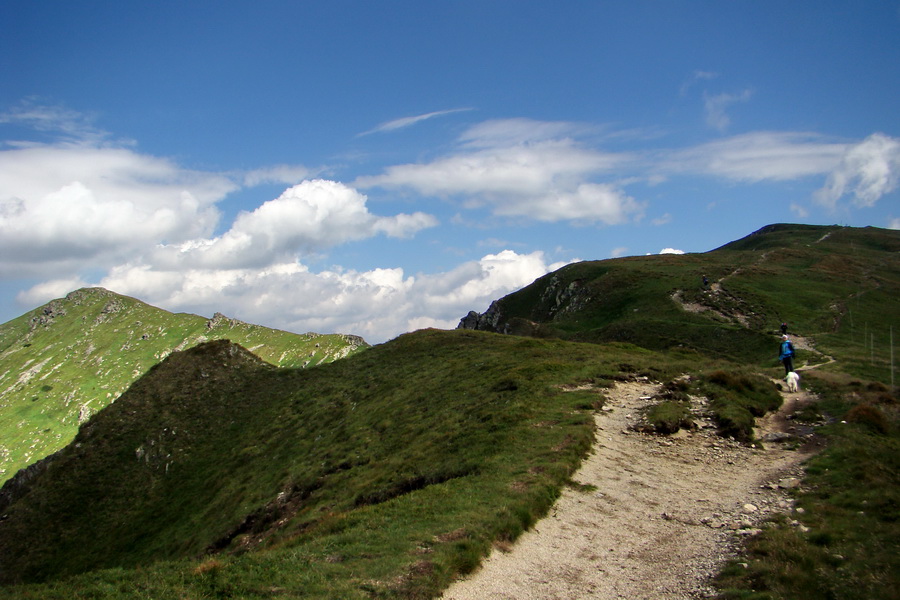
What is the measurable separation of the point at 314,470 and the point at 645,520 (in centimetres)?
2626

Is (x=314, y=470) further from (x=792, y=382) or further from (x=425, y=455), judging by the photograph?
(x=792, y=382)

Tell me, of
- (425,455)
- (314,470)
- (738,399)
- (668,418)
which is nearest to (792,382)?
(738,399)

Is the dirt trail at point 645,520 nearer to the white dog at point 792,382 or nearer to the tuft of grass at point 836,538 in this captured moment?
the tuft of grass at point 836,538

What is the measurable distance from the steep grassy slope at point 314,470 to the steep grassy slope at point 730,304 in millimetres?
24540

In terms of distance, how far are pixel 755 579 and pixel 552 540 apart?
211 inches

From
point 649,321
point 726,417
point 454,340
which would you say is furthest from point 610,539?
point 649,321

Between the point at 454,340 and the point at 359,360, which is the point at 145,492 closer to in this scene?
the point at 359,360

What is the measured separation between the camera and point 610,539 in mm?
15008

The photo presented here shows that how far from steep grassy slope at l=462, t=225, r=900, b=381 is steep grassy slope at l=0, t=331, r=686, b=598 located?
2454 centimetres

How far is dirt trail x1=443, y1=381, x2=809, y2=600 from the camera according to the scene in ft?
40.1

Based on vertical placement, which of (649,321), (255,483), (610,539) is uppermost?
(649,321)

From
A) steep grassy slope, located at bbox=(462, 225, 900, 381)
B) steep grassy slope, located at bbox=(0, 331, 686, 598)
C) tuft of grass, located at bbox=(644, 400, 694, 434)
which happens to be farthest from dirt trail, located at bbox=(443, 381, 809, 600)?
steep grassy slope, located at bbox=(462, 225, 900, 381)

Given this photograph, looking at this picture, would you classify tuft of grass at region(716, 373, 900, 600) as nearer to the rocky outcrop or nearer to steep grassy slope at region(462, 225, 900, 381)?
steep grassy slope at region(462, 225, 900, 381)

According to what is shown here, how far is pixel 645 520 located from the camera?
16391 millimetres
